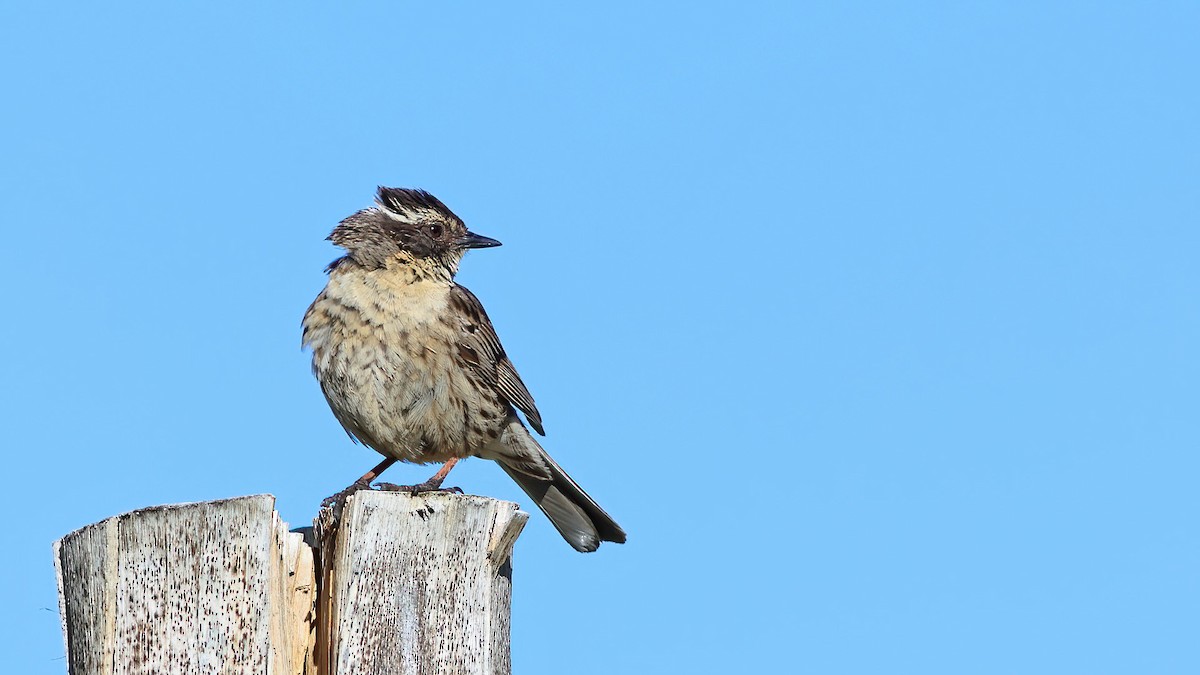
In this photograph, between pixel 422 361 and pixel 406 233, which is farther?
pixel 406 233

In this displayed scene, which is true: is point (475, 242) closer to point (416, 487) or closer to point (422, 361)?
point (422, 361)

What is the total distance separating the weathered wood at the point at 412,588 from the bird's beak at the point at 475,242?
3.88m

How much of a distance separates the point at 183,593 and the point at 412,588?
63 centimetres

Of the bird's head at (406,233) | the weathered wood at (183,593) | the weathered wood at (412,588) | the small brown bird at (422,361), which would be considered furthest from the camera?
the bird's head at (406,233)

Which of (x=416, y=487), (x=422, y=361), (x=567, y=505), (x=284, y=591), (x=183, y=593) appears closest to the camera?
(x=183, y=593)

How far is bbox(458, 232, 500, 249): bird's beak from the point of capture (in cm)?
793

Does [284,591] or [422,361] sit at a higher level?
[422,361]

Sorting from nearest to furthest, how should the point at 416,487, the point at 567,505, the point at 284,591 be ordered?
1. the point at 284,591
2. the point at 416,487
3. the point at 567,505

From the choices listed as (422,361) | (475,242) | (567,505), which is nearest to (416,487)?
(422,361)

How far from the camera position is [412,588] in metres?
3.99

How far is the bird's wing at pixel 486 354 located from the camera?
755 cm

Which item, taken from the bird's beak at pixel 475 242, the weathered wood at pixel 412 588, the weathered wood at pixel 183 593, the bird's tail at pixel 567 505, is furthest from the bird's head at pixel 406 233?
the weathered wood at pixel 183 593

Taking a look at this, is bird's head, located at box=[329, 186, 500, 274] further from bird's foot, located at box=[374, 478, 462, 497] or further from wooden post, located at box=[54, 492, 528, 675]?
wooden post, located at box=[54, 492, 528, 675]

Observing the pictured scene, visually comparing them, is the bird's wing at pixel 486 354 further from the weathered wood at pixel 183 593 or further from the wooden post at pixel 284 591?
the weathered wood at pixel 183 593
